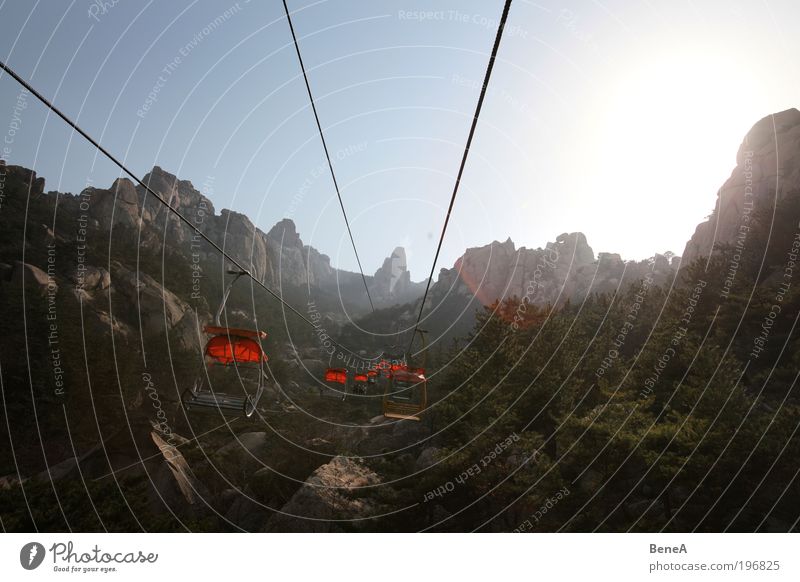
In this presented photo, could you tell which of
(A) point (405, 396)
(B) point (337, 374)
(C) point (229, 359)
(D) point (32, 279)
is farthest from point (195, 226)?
(C) point (229, 359)

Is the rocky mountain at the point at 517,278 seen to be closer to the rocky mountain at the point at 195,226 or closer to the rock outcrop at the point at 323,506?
the rocky mountain at the point at 195,226

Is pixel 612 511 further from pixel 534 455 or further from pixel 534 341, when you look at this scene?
pixel 534 341

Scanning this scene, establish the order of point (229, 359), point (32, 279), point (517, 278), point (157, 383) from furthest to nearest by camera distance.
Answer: point (517, 278)
point (157, 383)
point (32, 279)
point (229, 359)

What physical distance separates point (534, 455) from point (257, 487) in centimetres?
1584

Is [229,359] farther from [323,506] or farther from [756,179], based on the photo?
[756,179]

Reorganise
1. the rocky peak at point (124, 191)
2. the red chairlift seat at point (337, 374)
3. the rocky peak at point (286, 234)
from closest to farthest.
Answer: the red chairlift seat at point (337, 374) → the rocky peak at point (124, 191) → the rocky peak at point (286, 234)

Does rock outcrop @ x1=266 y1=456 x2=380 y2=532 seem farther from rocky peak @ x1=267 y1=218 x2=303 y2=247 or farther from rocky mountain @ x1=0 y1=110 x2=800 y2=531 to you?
rocky peak @ x1=267 y1=218 x2=303 y2=247

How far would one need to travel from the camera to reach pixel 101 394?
3033cm

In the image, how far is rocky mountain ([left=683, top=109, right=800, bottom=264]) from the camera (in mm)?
47406

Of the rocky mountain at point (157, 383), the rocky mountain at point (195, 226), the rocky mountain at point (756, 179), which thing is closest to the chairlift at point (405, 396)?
the rocky mountain at point (157, 383)

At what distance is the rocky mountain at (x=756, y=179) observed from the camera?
47406mm

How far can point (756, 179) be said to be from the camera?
52312 millimetres

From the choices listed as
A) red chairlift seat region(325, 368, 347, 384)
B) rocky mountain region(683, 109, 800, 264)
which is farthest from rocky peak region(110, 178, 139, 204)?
rocky mountain region(683, 109, 800, 264)
